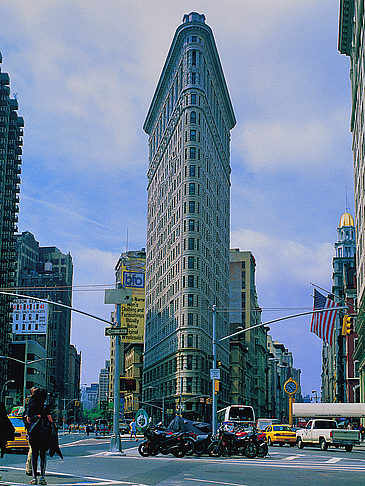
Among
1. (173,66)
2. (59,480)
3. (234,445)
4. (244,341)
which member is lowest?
(234,445)

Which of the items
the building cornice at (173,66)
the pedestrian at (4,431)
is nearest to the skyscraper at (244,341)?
the building cornice at (173,66)

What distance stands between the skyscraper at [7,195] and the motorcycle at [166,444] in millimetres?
98597

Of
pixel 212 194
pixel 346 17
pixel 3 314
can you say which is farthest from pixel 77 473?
pixel 3 314

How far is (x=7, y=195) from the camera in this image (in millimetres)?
131500

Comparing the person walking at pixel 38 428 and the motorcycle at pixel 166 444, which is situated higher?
the person walking at pixel 38 428

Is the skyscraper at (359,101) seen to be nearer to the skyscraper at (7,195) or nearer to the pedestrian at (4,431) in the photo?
the pedestrian at (4,431)

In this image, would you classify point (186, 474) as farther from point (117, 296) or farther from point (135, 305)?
point (135, 305)

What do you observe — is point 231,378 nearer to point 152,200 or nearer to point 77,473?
point 152,200

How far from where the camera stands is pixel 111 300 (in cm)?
2938

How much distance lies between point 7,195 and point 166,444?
4341 inches

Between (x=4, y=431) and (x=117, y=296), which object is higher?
(x=117, y=296)

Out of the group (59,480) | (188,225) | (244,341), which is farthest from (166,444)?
(244,341)

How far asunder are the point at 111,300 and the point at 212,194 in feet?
302

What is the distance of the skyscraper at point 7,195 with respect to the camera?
125312mm
